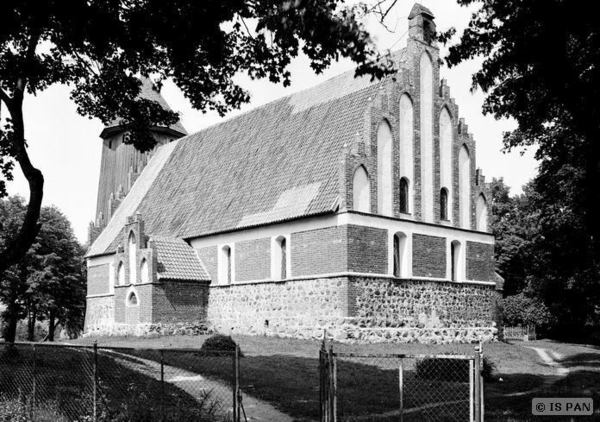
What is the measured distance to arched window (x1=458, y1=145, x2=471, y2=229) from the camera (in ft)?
105

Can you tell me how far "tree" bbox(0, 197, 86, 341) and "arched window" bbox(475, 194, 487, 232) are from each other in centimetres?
3103

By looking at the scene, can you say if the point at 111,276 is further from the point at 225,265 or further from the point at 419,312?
the point at 419,312

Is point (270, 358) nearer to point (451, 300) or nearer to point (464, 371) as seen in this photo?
point (464, 371)

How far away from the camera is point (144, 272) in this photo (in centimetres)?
3325

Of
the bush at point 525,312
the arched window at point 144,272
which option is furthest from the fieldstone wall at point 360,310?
the bush at point 525,312

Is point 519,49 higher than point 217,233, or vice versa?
point 519,49

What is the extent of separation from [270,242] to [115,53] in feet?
52.4

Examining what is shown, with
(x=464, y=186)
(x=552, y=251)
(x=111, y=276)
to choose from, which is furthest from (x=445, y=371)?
(x=111, y=276)

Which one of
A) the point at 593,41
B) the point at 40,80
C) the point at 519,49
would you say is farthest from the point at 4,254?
the point at 593,41

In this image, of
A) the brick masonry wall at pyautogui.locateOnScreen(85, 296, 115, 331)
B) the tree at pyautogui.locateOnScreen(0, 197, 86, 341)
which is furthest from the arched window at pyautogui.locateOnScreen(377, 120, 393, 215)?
the tree at pyautogui.locateOnScreen(0, 197, 86, 341)

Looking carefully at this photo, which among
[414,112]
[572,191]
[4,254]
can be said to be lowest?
[4,254]

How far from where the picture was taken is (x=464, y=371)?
19234 mm

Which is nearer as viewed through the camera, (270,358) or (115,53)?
(115,53)

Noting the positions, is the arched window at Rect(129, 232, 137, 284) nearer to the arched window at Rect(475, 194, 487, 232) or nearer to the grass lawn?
the grass lawn
